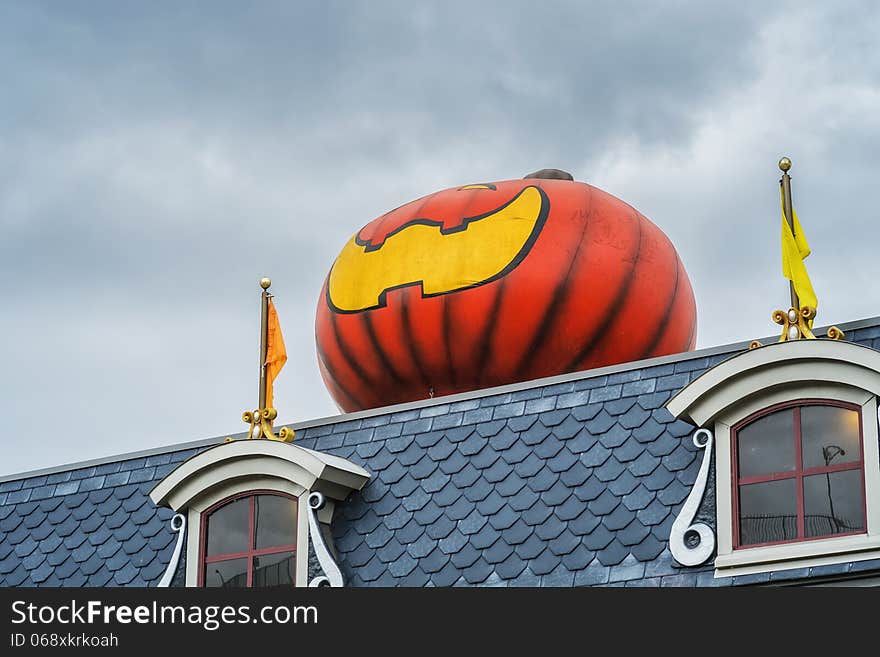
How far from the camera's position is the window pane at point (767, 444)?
15758mm

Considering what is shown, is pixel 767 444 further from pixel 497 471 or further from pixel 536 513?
pixel 497 471

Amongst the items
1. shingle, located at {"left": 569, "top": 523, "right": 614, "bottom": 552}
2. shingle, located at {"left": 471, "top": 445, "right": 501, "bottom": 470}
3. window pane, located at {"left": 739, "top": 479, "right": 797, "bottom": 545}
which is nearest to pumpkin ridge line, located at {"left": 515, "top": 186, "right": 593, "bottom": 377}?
shingle, located at {"left": 471, "top": 445, "right": 501, "bottom": 470}

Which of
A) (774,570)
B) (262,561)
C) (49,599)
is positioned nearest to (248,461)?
(262,561)

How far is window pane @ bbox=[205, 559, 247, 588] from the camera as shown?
17938 mm

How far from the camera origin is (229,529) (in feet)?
59.7

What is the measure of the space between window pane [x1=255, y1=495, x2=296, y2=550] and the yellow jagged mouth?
3.87m

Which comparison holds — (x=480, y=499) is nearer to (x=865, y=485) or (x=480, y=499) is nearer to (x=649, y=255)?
(x=865, y=485)

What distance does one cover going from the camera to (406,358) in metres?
→ 21.1

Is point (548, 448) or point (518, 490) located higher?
point (548, 448)

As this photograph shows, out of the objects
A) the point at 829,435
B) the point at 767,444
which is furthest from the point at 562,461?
the point at 829,435

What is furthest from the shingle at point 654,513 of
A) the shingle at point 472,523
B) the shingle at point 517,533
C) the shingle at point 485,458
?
the shingle at point 485,458

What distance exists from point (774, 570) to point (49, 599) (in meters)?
5.75

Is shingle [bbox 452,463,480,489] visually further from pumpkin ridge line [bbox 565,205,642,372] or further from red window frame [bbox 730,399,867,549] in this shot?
pumpkin ridge line [bbox 565,205,642,372]

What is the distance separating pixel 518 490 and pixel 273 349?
3546 mm
